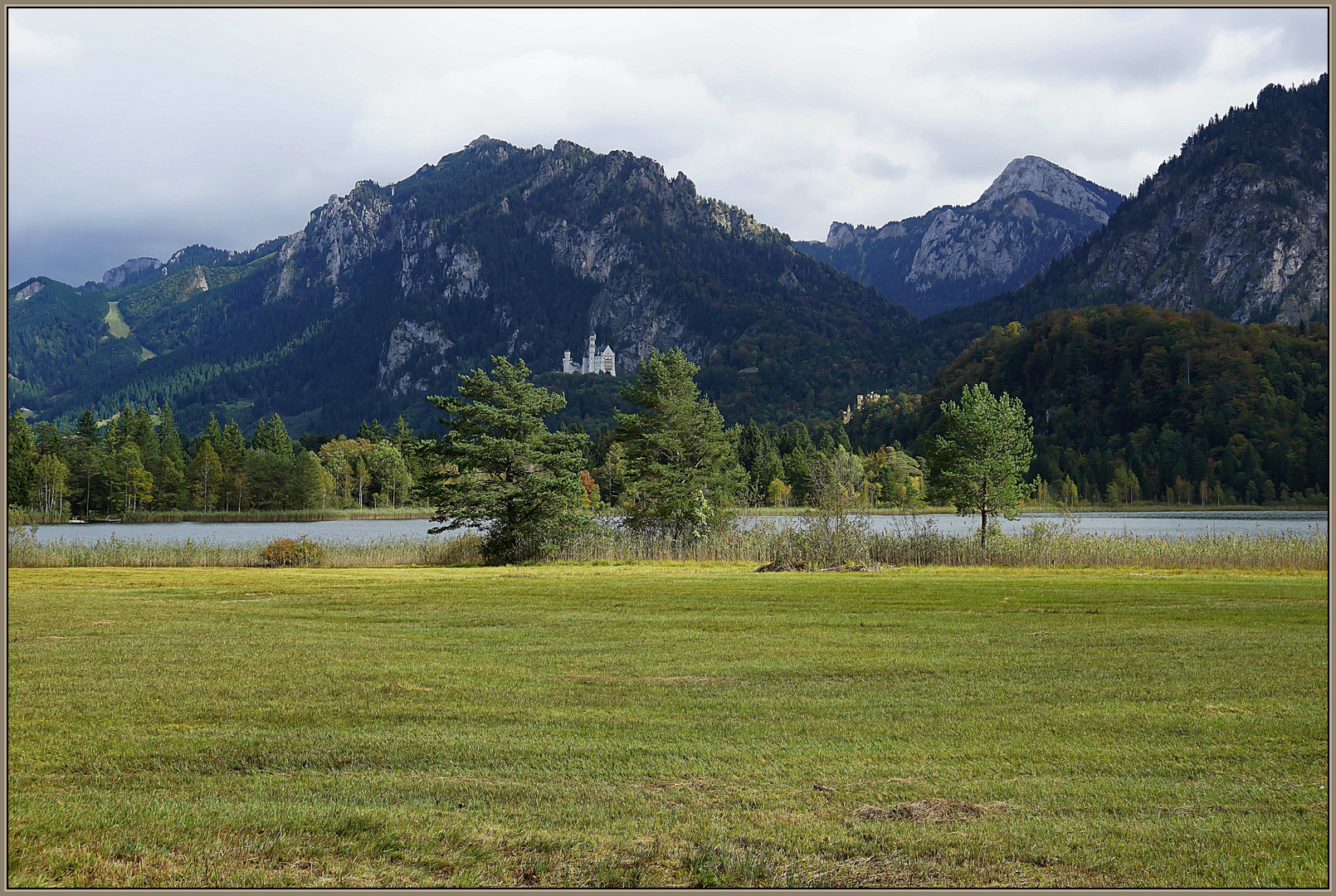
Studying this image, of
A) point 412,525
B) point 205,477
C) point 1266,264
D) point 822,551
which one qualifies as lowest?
point 412,525

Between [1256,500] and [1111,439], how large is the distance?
1000 inches

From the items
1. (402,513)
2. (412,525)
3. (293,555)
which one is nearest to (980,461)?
(293,555)

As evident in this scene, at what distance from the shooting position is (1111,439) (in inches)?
4508

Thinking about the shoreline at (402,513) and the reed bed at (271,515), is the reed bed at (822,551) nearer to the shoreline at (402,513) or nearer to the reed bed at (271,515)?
the shoreline at (402,513)

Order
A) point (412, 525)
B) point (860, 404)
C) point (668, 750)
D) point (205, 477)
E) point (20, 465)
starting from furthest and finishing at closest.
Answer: point (860, 404), point (205, 477), point (412, 525), point (20, 465), point (668, 750)

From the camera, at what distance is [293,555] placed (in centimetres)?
3638

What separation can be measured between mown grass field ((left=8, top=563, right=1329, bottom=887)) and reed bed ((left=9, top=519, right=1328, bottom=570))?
14247 millimetres

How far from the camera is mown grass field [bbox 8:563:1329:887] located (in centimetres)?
652

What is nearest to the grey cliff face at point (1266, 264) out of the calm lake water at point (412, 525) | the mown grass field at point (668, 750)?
the calm lake water at point (412, 525)

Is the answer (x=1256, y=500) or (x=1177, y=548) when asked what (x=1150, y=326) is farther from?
(x=1177, y=548)

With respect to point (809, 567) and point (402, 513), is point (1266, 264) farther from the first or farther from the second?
point (809, 567)

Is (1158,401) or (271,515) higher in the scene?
(1158,401)

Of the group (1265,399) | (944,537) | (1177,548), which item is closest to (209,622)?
(944,537)

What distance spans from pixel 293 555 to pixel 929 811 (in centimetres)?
3353
